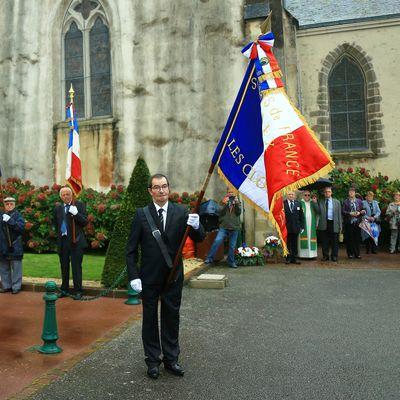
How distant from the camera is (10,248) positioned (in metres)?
8.74

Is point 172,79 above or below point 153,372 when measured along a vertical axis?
above

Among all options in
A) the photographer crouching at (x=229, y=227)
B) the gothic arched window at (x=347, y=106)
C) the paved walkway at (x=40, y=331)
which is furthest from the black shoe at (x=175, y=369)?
the gothic arched window at (x=347, y=106)

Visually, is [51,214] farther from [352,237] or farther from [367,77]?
[367,77]

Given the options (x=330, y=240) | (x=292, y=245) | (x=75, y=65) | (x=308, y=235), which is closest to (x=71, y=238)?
(x=292, y=245)

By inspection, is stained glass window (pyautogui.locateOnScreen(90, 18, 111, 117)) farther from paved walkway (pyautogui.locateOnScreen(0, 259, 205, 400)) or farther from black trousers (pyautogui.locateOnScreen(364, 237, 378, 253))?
black trousers (pyautogui.locateOnScreen(364, 237, 378, 253))

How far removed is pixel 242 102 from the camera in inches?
205

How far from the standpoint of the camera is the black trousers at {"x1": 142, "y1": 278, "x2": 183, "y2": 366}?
15.4 ft

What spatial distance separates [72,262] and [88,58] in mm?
9830

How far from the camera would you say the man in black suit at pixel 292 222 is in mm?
11891

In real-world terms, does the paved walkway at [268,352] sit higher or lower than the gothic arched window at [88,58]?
lower

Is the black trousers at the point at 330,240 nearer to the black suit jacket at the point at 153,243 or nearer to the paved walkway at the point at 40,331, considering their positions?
the paved walkway at the point at 40,331

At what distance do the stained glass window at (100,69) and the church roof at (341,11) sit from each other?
293 inches

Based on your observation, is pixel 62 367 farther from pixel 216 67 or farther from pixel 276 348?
pixel 216 67

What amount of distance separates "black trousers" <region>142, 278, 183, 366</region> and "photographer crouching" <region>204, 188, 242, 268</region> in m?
6.56
